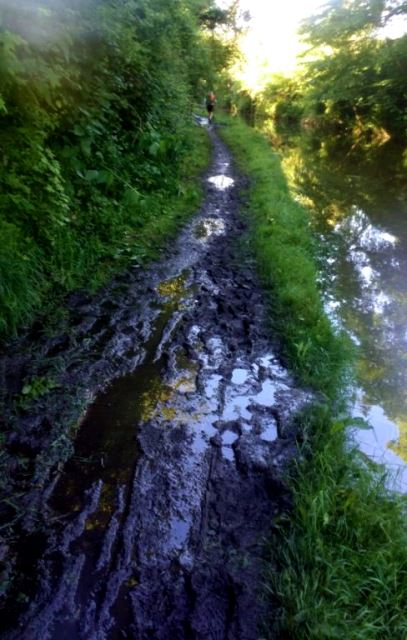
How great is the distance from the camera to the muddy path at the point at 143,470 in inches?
92.5

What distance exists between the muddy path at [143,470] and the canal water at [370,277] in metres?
0.88

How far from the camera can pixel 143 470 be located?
10.5ft

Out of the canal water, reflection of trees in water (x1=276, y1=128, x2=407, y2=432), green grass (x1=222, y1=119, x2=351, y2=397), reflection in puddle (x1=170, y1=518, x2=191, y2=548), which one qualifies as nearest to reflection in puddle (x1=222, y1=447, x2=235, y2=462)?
reflection in puddle (x1=170, y1=518, x2=191, y2=548)

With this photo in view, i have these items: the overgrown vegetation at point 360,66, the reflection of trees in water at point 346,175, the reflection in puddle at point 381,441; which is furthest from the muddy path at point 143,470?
the overgrown vegetation at point 360,66

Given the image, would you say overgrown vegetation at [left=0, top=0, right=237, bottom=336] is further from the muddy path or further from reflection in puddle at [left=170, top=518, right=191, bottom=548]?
reflection in puddle at [left=170, top=518, right=191, bottom=548]

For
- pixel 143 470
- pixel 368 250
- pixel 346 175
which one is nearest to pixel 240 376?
pixel 143 470

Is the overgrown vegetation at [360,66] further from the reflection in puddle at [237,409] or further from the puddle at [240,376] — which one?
the reflection in puddle at [237,409]

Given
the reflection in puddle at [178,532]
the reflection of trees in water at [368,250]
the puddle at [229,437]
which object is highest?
the reflection in puddle at [178,532]

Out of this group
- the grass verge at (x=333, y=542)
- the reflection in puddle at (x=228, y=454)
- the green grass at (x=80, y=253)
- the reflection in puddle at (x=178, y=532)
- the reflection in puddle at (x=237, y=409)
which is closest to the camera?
the grass verge at (x=333, y=542)

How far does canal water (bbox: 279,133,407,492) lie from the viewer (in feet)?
13.7

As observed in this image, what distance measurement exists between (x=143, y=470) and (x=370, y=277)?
5.82 m

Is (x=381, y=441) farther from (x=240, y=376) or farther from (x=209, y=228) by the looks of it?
(x=209, y=228)

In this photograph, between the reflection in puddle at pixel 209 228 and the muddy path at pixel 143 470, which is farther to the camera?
the reflection in puddle at pixel 209 228

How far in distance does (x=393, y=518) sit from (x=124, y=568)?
65.9 inches
